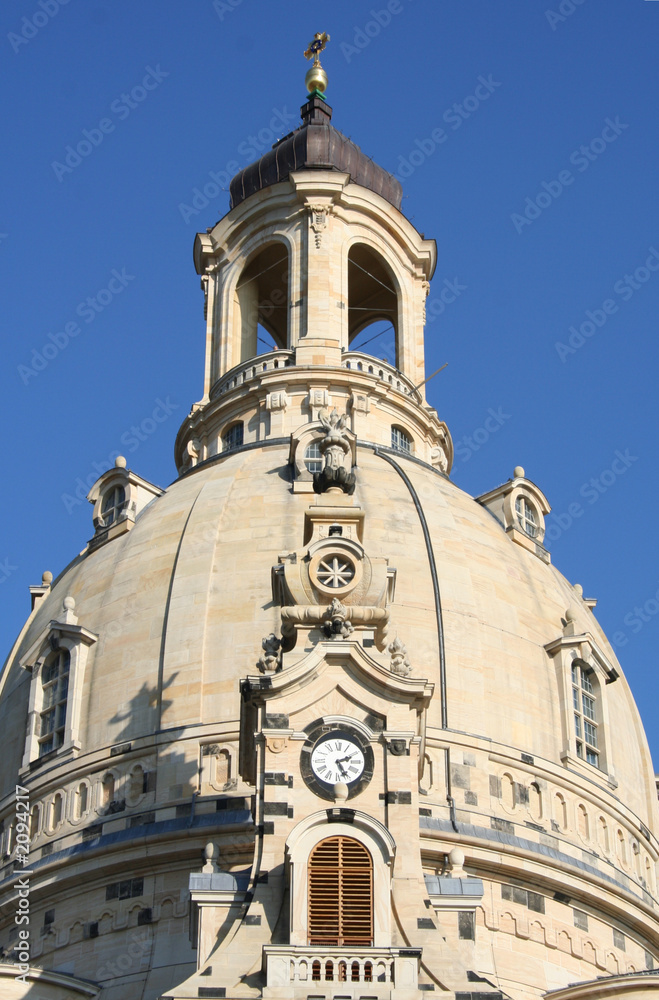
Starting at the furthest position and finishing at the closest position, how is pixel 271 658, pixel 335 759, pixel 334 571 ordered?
1. pixel 334 571
2. pixel 271 658
3. pixel 335 759

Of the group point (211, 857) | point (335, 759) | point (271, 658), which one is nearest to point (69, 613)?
point (211, 857)

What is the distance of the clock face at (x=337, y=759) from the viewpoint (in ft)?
138

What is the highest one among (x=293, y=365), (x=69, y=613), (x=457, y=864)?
(x=293, y=365)

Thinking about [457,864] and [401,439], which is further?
[401,439]

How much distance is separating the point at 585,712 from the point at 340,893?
16.9 metres

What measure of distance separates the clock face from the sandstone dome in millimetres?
63

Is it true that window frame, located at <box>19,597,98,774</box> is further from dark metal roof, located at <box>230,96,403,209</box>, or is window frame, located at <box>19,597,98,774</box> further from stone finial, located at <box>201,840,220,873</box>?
dark metal roof, located at <box>230,96,403,209</box>

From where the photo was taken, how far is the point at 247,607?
53250 mm

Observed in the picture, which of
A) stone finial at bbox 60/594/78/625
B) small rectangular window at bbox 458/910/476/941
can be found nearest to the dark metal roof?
stone finial at bbox 60/594/78/625

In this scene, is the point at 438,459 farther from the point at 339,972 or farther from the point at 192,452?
the point at 339,972

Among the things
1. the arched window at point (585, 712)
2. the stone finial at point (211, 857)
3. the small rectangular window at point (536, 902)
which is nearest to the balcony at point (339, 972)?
the stone finial at point (211, 857)

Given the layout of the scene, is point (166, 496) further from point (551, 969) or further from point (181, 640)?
point (551, 969)

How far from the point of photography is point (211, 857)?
45.4m

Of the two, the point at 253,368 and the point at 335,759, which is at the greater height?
the point at 253,368
